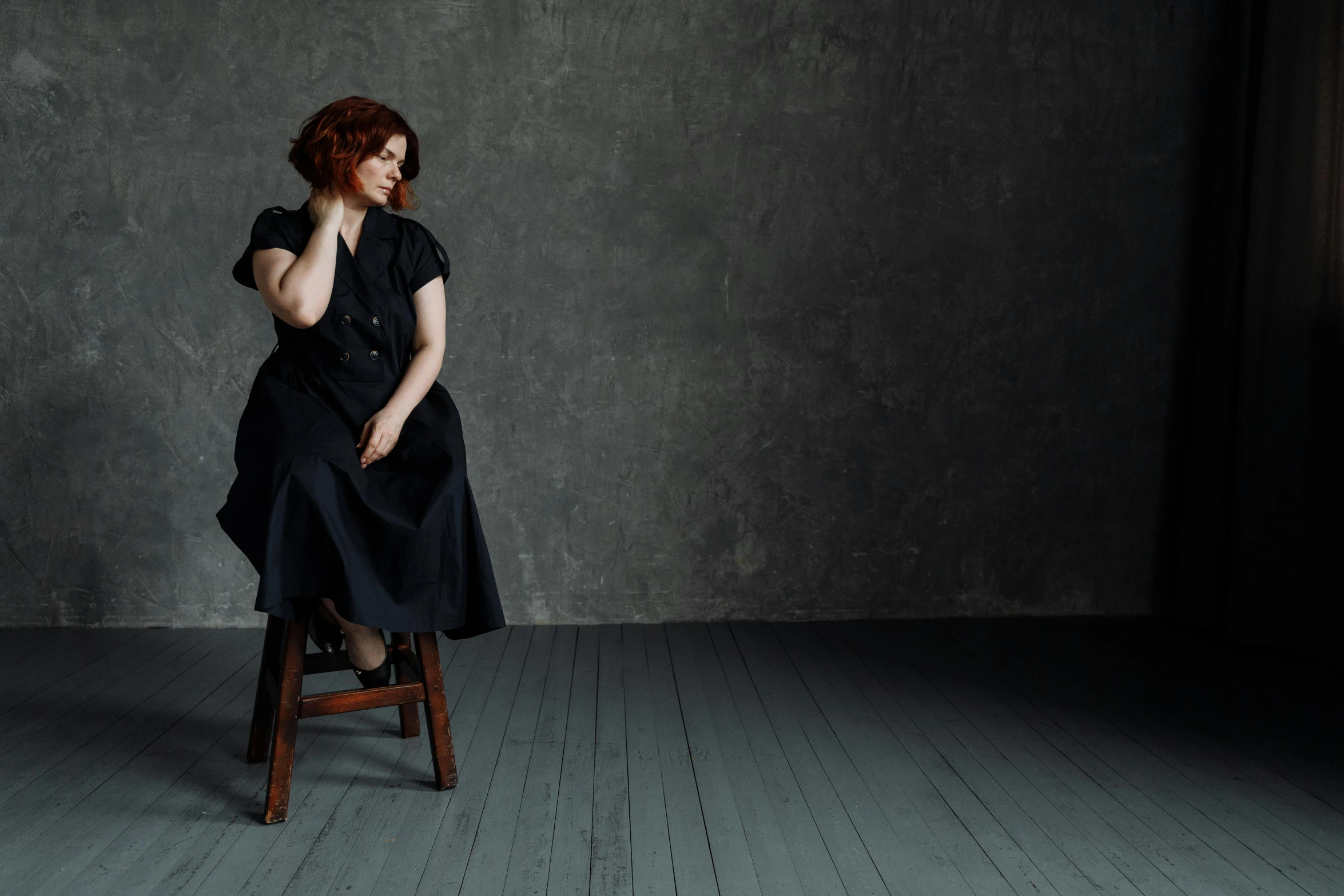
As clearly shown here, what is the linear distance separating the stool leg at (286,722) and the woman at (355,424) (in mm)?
59

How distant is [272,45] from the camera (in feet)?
10.1

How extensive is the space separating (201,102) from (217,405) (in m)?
0.94

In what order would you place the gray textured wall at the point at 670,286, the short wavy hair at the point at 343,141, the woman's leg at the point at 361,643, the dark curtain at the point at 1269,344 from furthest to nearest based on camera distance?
the gray textured wall at the point at 670,286 → the dark curtain at the point at 1269,344 → the woman's leg at the point at 361,643 → the short wavy hair at the point at 343,141

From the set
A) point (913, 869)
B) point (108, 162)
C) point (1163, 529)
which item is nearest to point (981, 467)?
point (1163, 529)

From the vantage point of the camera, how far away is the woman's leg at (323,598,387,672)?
2047mm

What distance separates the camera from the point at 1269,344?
298 centimetres

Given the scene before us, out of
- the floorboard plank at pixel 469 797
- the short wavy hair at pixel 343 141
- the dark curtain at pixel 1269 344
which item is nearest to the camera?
the floorboard plank at pixel 469 797

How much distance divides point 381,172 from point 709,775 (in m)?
1.38

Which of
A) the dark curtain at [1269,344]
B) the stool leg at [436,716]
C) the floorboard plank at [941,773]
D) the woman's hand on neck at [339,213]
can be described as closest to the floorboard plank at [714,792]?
the floorboard plank at [941,773]

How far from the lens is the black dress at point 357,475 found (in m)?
1.82

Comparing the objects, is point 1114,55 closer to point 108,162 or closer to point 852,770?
point 852,770

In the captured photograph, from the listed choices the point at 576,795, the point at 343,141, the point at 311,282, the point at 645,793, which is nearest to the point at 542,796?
the point at 576,795

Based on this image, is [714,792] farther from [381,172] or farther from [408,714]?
[381,172]

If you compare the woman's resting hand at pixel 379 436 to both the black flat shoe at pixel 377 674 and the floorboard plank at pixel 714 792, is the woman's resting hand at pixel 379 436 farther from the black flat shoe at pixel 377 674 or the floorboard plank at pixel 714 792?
the floorboard plank at pixel 714 792
